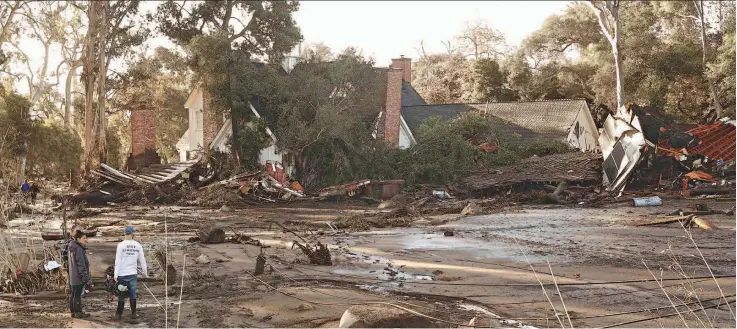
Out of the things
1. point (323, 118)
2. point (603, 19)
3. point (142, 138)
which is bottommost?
point (142, 138)

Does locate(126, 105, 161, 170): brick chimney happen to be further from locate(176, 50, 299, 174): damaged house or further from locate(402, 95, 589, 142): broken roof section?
locate(402, 95, 589, 142): broken roof section

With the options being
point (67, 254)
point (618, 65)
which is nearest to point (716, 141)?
point (618, 65)

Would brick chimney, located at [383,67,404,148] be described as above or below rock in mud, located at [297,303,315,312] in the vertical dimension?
above

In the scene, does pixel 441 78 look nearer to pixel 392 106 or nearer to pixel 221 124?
pixel 392 106

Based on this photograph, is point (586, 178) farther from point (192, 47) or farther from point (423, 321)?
point (423, 321)

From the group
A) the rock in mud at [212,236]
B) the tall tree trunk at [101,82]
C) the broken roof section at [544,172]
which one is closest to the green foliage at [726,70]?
the broken roof section at [544,172]

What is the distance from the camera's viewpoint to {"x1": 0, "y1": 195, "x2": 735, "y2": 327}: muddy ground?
8.45 m

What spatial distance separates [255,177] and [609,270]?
1840 centimetres

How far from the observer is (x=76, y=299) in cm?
848

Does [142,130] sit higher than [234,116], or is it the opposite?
[234,116]

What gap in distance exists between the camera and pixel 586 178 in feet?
84.9

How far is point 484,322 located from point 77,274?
509cm

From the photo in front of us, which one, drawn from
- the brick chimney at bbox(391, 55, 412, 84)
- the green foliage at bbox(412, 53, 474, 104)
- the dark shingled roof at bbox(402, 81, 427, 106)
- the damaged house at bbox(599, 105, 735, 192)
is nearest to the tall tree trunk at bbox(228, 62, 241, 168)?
the dark shingled roof at bbox(402, 81, 427, 106)

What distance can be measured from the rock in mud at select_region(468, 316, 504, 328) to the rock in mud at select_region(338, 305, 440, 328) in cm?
44
